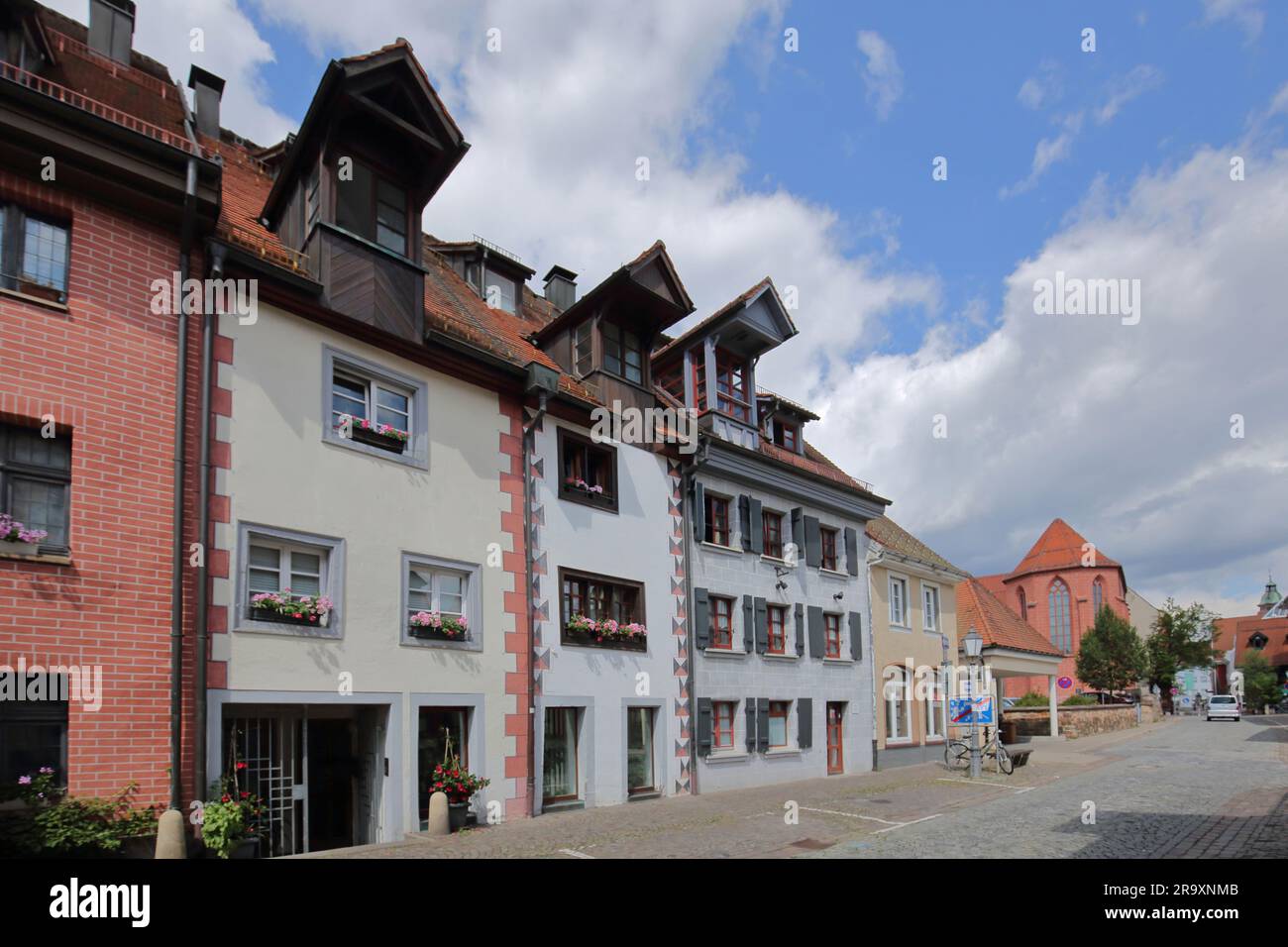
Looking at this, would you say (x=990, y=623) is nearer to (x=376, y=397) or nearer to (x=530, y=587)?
(x=530, y=587)

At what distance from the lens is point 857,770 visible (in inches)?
1014

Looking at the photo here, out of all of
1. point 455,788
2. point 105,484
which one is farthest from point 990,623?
point 105,484

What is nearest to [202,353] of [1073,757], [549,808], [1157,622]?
[549,808]

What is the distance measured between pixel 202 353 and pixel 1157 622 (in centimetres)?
8131

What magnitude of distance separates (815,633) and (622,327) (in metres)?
9.82

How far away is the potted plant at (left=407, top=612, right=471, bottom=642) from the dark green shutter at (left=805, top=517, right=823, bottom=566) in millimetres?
12211

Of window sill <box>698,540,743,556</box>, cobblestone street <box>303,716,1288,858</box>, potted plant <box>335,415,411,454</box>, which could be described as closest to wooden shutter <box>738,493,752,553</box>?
window sill <box>698,540,743,556</box>

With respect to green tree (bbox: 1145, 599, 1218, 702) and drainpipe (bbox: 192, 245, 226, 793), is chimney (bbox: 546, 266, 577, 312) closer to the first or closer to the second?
drainpipe (bbox: 192, 245, 226, 793)

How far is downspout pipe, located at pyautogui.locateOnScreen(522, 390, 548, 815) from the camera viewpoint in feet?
52.1

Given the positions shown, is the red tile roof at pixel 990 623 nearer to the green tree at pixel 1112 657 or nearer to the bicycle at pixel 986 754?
the bicycle at pixel 986 754

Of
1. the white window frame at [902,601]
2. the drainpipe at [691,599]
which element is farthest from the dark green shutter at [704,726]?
the white window frame at [902,601]

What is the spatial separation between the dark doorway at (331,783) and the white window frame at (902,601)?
19305 millimetres

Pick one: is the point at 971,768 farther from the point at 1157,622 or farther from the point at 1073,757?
the point at 1157,622

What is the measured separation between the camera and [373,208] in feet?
49.7
